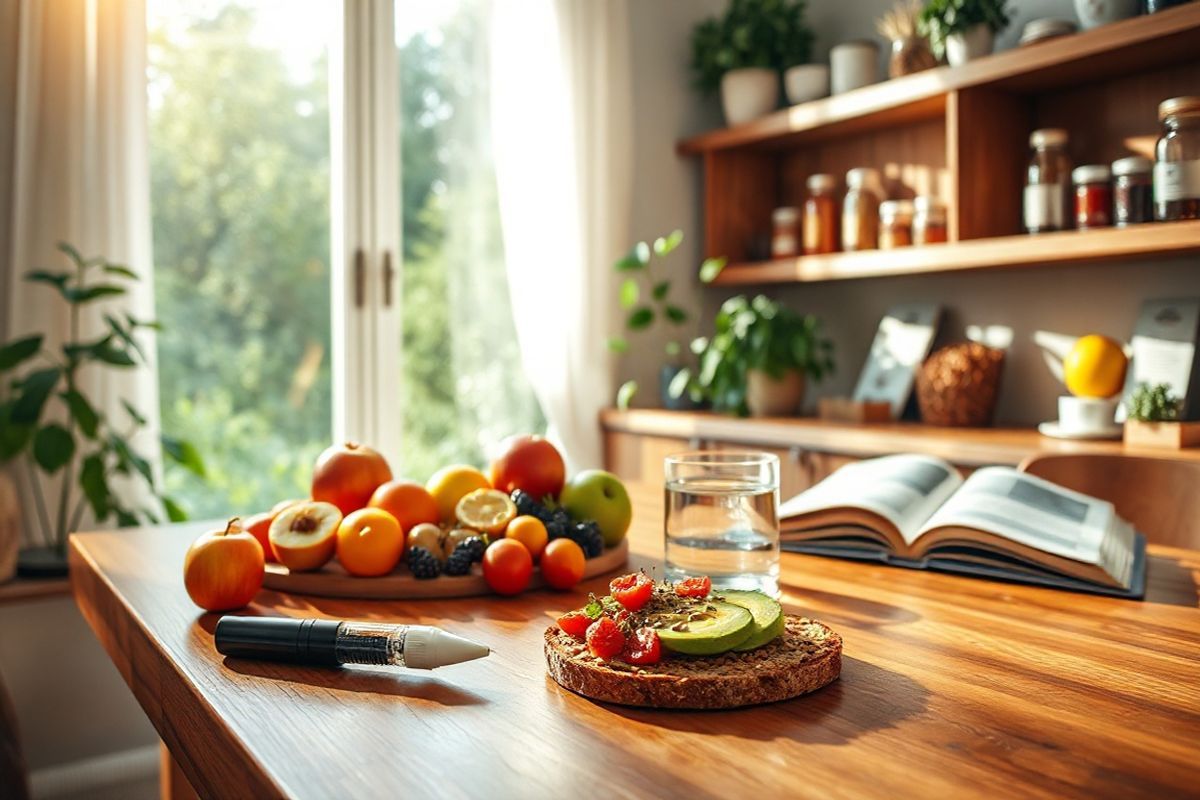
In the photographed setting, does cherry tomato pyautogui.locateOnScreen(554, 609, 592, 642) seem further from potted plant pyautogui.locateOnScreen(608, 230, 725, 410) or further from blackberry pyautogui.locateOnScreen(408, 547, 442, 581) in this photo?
potted plant pyautogui.locateOnScreen(608, 230, 725, 410)

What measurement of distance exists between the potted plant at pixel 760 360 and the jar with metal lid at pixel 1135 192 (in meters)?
0.88

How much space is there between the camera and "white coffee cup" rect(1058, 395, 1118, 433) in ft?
7.75

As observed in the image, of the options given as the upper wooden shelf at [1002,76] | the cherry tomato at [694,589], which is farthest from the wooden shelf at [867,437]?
the cherry tomato at [694,589]

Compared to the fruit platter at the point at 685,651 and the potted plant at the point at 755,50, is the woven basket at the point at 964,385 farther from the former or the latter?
the fruit platter at the point at 685,651

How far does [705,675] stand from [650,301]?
2.83 m

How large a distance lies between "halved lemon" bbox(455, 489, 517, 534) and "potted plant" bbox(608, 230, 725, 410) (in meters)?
2.03

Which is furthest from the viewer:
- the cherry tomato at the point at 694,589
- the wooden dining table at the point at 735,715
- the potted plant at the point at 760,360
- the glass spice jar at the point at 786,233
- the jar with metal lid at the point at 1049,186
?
the glass spice jar at the point at 786,233

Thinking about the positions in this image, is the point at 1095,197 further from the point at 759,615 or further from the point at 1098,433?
the point at 759,615

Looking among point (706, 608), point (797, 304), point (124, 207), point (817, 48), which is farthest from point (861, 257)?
point (706, 608)

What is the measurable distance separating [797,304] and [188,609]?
2809mm

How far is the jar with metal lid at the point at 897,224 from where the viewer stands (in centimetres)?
292

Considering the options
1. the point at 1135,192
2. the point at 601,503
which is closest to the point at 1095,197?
the point at 1135,192

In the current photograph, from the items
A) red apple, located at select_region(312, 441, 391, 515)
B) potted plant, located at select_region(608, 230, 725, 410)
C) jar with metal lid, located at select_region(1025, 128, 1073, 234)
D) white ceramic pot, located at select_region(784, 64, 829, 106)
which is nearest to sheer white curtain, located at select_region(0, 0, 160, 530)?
potted plant, located at select_region(608, 230, 725, 410)

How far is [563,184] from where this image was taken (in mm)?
3299
